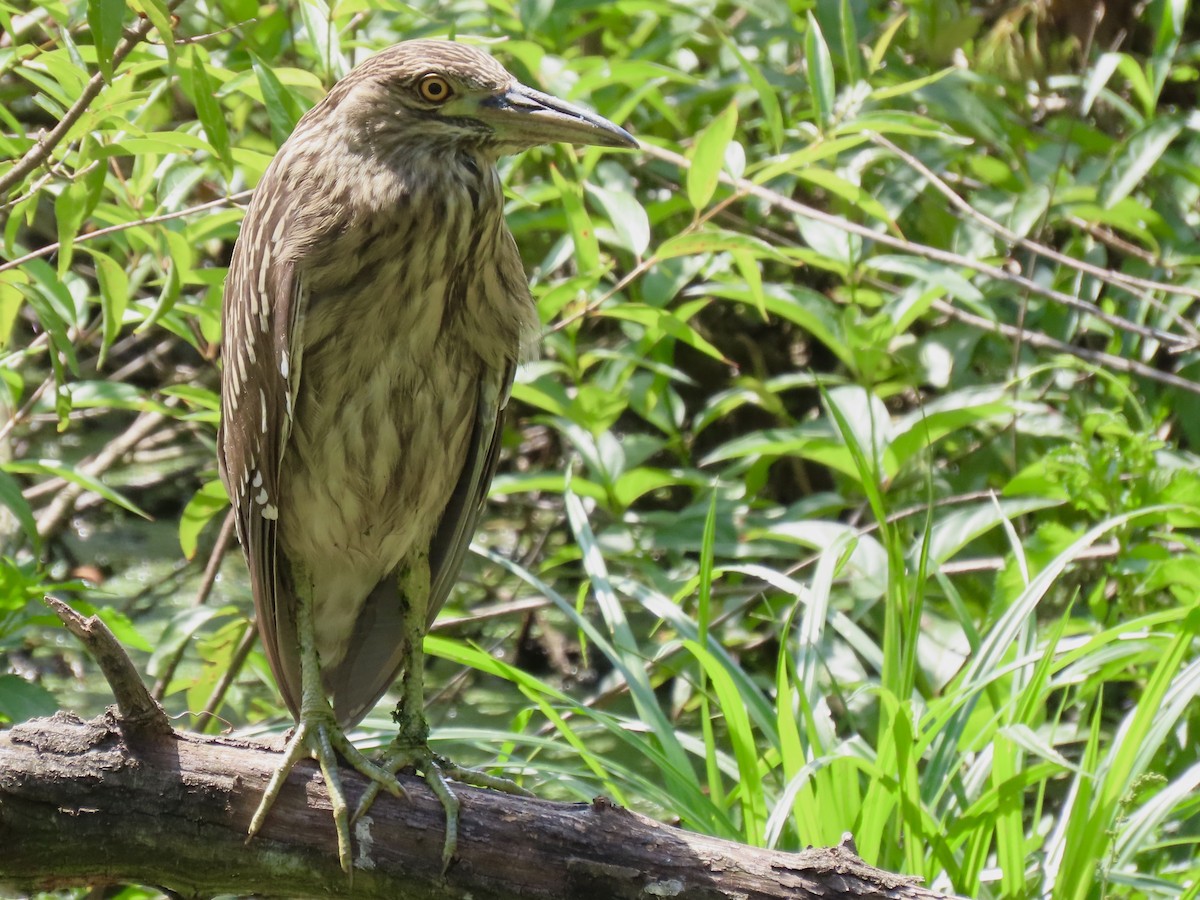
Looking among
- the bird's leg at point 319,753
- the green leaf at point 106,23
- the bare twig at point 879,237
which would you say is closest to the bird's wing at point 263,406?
the bird's leg at point 319,753

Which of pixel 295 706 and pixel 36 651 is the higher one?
pixel 295 706

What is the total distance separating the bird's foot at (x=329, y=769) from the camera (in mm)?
2189

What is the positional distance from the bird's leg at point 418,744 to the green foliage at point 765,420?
0.12 m

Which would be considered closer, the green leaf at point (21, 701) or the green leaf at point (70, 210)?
the green leaf at point (70, 210)

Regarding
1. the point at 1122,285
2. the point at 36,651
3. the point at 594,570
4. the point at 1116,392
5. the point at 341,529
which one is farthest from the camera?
the point at 36,651

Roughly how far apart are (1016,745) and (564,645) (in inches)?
81.9

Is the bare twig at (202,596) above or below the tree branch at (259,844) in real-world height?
below

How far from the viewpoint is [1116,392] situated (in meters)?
4.13

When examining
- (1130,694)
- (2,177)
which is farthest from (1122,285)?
(2,177)

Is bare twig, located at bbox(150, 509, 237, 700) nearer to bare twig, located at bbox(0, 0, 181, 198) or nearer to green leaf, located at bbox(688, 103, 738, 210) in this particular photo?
bare twig, located at bbox(0, 0, 181, 198)

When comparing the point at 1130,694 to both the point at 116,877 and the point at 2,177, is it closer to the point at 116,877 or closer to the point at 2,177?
the point at 116,877

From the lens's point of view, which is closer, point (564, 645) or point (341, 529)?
point (341, 529)

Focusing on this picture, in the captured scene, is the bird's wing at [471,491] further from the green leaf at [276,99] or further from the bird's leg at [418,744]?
the green leaf at [276,99]

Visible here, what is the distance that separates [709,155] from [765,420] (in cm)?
202
